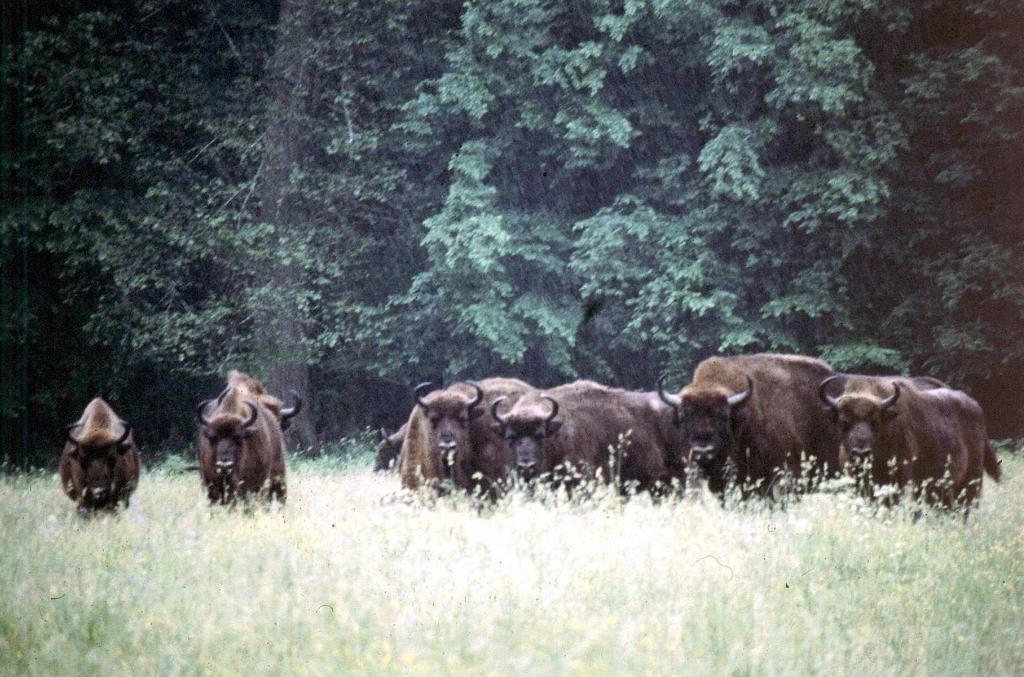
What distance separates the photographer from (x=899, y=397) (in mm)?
12273

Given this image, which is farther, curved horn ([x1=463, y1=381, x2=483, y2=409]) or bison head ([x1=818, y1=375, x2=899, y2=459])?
curved horn ([x1=463, y1=381, x2=483, y2=409])

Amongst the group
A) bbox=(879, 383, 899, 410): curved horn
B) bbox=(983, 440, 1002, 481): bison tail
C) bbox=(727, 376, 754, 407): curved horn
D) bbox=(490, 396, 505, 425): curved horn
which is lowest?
bbox=(983, 440, 1002, 481): bison tail

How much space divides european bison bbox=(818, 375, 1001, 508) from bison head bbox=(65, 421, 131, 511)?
7.75 metres

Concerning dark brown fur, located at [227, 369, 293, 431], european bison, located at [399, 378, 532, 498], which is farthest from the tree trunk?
european bison, located at [399, 378, 532, 498]

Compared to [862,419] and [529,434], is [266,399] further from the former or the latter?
[862,419]

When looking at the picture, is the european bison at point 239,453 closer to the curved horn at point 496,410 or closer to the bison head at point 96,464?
the bison head at point 96,464

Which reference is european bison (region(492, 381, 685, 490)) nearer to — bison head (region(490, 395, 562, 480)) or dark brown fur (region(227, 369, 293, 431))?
bison head (region(490, 395, 562, 480))

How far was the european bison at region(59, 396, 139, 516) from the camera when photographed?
40.9 feet

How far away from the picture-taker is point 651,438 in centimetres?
1426

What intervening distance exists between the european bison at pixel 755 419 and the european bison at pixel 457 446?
217cm

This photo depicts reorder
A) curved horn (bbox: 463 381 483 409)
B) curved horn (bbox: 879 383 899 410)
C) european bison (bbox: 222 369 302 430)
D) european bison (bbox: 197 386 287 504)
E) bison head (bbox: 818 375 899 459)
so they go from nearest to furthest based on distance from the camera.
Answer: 1. bison head (bbox: 818 375 899 459)
2. curved horn (bbox: 879 383 899 410)
3. european bison (bbox: 197 386 287 504)
4. curved horn (bbox: 463 381 483 409)
5. european bison (bbox: 222 369 302 430)

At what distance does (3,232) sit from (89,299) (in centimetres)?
259

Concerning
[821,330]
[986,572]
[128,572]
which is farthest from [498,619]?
[821,330]

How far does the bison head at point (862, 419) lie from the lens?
38.5ft
